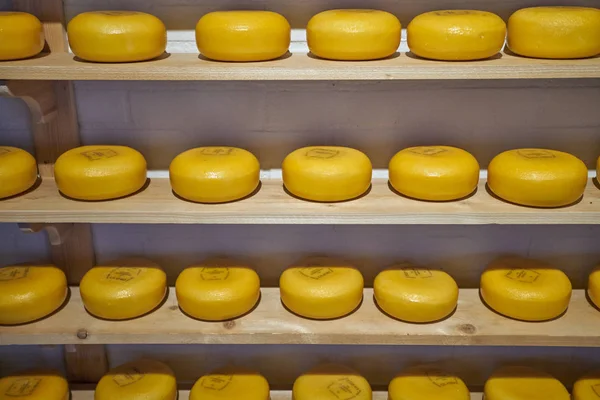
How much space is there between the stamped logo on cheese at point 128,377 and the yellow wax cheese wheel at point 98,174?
1.95 feet

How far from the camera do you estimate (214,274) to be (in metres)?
1.74

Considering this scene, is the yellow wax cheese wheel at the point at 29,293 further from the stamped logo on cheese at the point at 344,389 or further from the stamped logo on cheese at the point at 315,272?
the stamped logo on cheese at the point at 344,389

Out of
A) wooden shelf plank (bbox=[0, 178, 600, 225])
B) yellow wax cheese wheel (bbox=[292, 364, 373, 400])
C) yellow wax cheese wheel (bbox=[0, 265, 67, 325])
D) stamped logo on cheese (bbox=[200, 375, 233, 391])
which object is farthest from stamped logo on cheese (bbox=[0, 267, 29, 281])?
yellow wax cheese wheel (bbox=[292, 364, 373, 400])

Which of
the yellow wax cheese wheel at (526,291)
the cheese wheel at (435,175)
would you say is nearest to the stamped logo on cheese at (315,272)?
the cheese wheel at (435,175)

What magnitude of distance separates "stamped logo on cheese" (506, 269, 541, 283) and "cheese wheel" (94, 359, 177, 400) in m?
1.08

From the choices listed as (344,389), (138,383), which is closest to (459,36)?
(344,389)

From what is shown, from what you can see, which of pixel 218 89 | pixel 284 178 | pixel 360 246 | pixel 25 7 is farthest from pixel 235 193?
pixel 25 7

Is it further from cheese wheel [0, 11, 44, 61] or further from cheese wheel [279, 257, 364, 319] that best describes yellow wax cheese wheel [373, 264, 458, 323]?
cheese wheel [0, 11, 44, 61]

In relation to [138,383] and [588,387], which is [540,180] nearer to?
[588,387]

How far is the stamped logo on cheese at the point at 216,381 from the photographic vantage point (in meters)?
1.77

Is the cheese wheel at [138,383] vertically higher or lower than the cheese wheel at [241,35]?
lower

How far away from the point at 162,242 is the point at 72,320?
362 millimetres

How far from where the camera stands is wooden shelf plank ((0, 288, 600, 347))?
1.62 meters

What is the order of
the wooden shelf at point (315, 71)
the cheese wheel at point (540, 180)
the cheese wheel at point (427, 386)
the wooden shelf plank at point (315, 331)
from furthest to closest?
1. the cheese wheel at point (427, 386)
2. the wooden shelf plank at point (315, 331)
3. the cheese wheel at point (540, 180)
4. the wooden shelf at point (315, 71)
